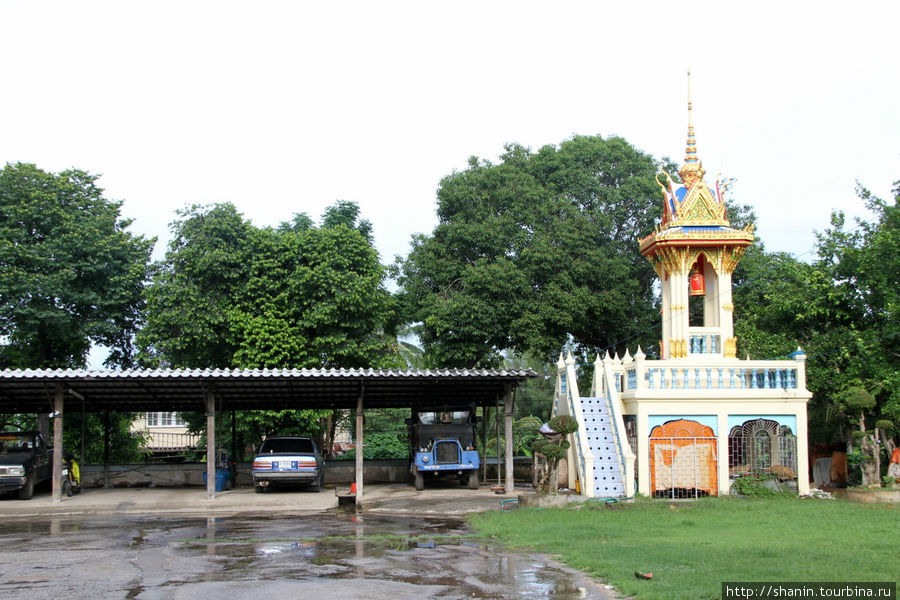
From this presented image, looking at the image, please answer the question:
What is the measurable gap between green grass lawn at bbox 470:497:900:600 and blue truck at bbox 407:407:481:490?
6101 millimetres

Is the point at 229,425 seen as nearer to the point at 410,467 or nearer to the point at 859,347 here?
the point at 410,467

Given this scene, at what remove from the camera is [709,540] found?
12.7 metres

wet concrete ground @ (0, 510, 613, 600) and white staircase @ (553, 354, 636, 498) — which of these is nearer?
wet concrete ground @ (0, 510, 613, 600)

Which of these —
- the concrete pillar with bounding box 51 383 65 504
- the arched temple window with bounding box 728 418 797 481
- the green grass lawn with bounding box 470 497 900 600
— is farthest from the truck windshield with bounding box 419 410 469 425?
the concrete pillar with bounding box 51 383 65 504

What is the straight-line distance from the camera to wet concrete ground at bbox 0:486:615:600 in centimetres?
969

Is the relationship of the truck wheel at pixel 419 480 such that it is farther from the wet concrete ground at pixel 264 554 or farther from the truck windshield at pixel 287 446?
the truck windshield at pixel 287 446

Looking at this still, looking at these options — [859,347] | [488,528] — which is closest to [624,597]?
[488,528]

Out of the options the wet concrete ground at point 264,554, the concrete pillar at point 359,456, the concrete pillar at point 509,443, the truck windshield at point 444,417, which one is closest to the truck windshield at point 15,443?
the wet concrete ground at point 264,554

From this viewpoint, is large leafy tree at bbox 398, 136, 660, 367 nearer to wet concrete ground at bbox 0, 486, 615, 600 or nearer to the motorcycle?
wet concrete ground at bbox 0, 486, 615, 600

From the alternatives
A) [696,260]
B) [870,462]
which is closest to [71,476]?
[696,260]

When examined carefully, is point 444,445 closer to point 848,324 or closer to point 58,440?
point 58,440

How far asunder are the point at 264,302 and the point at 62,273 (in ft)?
22.0

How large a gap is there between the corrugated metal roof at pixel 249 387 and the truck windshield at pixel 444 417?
0.35 metres

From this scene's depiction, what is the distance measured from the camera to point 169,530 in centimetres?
1588
